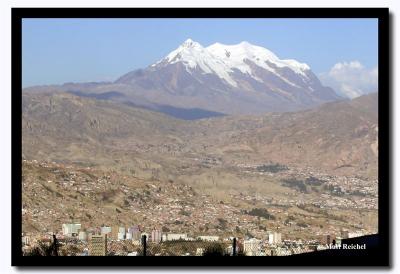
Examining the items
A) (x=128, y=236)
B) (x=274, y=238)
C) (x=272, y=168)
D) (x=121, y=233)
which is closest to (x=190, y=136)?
(x=272, y=168)

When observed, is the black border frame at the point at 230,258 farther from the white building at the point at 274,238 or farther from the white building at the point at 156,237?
the white building at the point at 274,238

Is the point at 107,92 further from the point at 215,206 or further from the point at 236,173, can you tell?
the point at 215,206

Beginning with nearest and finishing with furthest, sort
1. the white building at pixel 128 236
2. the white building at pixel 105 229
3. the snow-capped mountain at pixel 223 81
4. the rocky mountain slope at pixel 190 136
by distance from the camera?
the white building at pixel 128 236 < the white building at pixel 105 229 < the rocky mountain slope at pixel 190 136 < the snow-capped mountain at pixel 223 81

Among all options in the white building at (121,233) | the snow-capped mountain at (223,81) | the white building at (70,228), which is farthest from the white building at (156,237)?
the snow-capped mountain at (223,81)

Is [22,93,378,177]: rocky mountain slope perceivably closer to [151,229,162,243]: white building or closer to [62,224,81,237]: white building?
[151,229,162,243]: white building

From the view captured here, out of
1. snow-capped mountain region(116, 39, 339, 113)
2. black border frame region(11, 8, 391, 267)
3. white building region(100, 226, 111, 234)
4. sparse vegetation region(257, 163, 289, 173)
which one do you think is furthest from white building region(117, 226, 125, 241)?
snow-capped mountain region(116, 39, 339, 113)

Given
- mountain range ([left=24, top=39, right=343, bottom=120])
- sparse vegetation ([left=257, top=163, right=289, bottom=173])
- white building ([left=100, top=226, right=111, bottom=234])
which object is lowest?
white building ([left=100, top=226, right=111, bottom=234])

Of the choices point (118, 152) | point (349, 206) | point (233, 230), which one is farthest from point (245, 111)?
point (233, 230)
